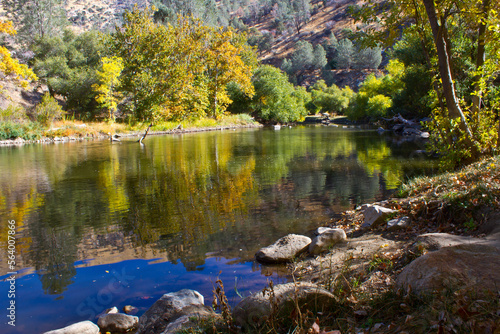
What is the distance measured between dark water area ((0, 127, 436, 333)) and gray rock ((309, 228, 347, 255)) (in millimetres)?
890

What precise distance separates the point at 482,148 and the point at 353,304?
718 cm

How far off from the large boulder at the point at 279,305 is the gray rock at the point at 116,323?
4.82 ft

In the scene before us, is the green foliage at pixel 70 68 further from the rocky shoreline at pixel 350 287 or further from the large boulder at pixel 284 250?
the rocky shoreline at pixel 350 287

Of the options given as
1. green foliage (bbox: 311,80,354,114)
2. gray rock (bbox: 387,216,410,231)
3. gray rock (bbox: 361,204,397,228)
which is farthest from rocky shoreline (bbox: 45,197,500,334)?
green foliage (bbox: 311,80,354,114)

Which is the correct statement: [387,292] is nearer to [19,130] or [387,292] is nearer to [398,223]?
[398,223]

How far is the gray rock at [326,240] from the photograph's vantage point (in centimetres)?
630

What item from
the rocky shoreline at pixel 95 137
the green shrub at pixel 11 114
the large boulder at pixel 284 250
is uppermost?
the green shrub at pixel 11 114

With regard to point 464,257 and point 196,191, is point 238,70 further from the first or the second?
point 464,257

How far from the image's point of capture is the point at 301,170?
48.4 feet

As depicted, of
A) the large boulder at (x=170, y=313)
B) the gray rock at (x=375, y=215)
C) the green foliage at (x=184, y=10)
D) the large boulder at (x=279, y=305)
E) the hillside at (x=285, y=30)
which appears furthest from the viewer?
the hillside at (x=285, y=30)

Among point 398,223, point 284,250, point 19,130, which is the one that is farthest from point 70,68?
point 398,223

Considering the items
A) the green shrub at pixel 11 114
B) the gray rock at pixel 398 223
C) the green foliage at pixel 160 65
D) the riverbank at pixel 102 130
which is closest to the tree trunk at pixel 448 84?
the gray rock at pixel 398 223

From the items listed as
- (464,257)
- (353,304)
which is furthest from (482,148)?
(353,304)

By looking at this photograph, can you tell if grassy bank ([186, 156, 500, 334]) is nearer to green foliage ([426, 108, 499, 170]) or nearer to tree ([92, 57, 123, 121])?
green foliage ([426, 108, 499, 170])
